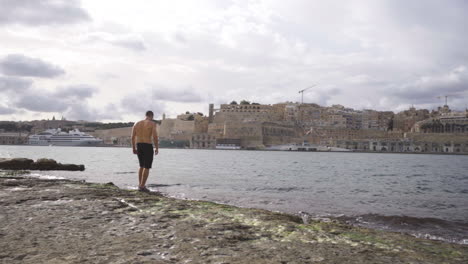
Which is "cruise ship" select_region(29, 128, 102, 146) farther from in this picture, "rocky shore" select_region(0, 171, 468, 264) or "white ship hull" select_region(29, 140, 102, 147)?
"rocky shore" select_region(0, 171, 468, 264)

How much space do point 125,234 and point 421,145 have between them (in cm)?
10917

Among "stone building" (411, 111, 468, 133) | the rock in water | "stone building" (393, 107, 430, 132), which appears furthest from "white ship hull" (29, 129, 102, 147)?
"stone building" (393, 107, 430, 132)

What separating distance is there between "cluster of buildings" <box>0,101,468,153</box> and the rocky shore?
91.5m

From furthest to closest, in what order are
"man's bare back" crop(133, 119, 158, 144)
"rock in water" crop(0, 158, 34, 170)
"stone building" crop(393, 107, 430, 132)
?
"stone building" crop(393, 107, 430, 132) < "rock in water" crop(0, 158, 34, 170) < "man's bare back" crop(133, 119, 158, 144)

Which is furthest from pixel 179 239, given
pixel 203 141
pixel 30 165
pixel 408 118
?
pixel 408 118

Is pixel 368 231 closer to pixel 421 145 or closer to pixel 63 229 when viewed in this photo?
pixel 63 229

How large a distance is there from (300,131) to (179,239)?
10928cm

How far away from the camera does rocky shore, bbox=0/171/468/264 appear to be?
2.70 meters

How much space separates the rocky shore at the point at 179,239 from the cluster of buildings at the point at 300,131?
300 ft

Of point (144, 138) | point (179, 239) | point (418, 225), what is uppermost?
point (144, 138)

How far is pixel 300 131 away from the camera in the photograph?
110 m

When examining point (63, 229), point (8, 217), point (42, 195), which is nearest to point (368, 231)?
point (63, 229)

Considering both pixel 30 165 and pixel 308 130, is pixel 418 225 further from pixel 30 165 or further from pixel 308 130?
pixel 308 130

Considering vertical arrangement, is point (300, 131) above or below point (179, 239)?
above
